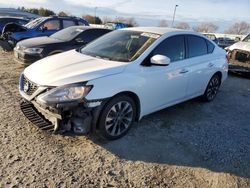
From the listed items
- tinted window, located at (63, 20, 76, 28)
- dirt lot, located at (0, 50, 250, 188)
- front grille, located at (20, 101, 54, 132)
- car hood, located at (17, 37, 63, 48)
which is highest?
tinted window, located at (63, 20, 76, 28)

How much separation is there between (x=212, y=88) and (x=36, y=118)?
4072 mm

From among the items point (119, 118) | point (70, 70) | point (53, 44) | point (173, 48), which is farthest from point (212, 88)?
point (53, 44)

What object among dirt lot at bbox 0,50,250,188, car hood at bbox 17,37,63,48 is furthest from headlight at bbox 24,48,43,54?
dirt lot at bbox 0,50,250,188

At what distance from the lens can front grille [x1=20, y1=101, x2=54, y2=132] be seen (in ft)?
12.8

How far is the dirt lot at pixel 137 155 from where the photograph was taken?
130 inches

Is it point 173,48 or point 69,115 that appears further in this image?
point 173,48

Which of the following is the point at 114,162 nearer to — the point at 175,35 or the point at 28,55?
the point at 175,35

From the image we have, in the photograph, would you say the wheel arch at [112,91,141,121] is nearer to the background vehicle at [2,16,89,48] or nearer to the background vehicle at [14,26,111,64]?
the background vehicle at [14,26,111,64]

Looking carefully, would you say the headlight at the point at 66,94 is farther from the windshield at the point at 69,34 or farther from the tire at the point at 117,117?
the windshield at the point at 69,34

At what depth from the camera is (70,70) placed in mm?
4074

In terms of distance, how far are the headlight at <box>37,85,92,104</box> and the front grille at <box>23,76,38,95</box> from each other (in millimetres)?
417

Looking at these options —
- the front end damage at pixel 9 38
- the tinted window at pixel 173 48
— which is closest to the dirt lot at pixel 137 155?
the tinted window at pixel 173 48

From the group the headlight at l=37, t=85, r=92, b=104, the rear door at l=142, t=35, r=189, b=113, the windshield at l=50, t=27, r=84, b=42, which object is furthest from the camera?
the windshield at l=50, t=27, r=84, b=42

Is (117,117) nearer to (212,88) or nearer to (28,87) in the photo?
(28,87)
